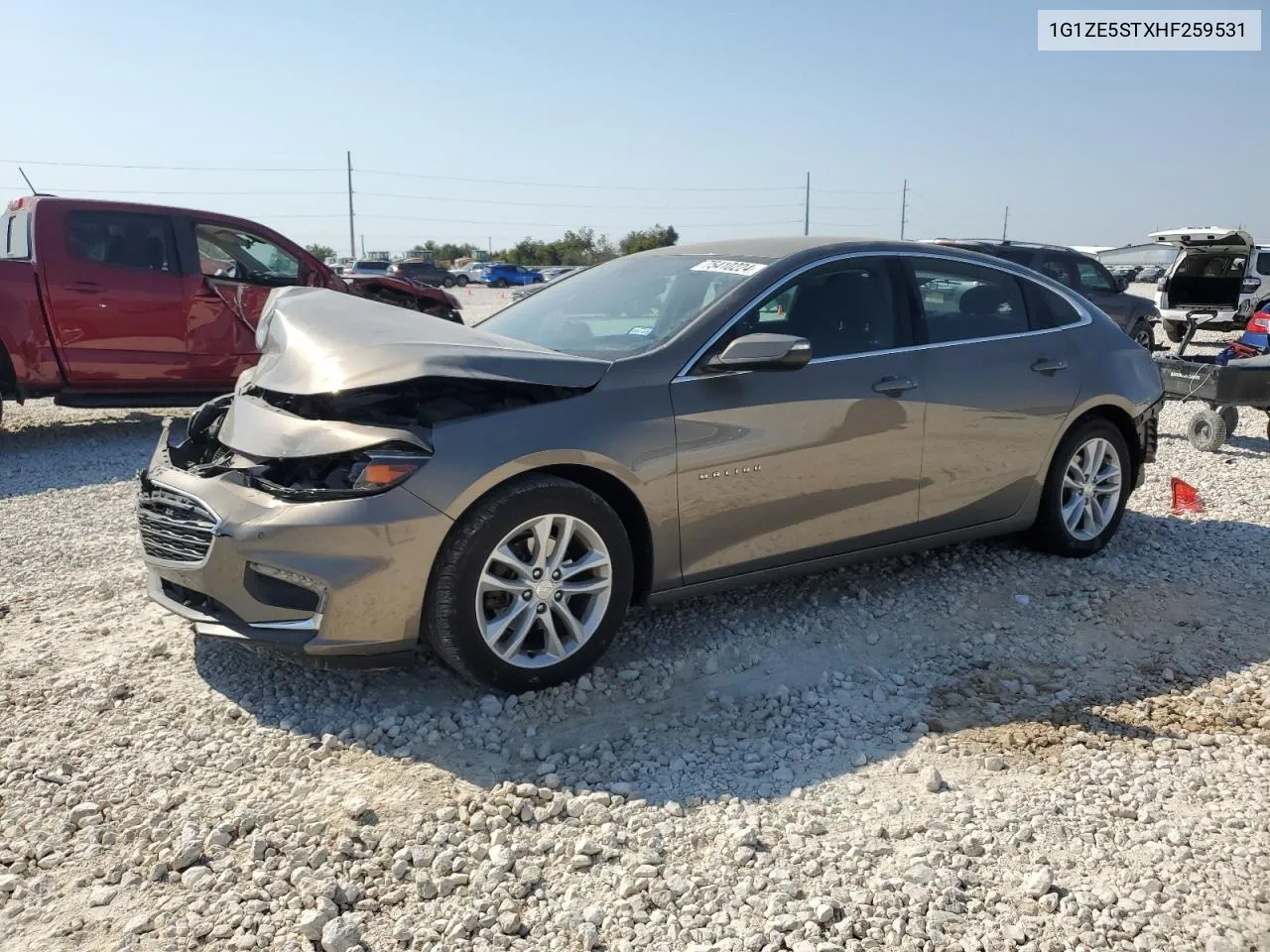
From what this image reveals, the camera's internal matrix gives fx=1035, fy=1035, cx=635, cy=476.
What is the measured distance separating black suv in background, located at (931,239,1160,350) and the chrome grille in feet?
36.7

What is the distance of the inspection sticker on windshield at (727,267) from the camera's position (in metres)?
4.38

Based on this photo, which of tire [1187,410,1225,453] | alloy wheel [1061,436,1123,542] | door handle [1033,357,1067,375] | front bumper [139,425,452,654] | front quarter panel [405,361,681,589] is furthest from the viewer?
tire [1187,410,1225,453]

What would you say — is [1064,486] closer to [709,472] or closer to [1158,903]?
[709,472]

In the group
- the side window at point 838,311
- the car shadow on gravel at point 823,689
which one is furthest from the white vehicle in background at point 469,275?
the car shadow on gravel at point 823,689

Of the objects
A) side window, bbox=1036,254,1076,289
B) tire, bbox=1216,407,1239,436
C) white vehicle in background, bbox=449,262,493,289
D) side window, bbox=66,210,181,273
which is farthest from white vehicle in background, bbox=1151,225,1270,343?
white vehicle in background, bbox=449,262,493,289

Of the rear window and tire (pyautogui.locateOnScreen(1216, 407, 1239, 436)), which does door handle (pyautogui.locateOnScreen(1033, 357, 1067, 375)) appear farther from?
the rear window

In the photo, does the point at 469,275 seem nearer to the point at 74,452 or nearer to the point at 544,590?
the point at 74,452

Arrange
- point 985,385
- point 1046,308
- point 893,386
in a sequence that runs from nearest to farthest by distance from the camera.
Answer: point 893,386 < point 985,385 < point 1046,308

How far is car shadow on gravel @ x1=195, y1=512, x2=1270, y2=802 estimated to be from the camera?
338 centimetres

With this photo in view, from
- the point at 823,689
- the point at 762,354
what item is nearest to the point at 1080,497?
the point at 823,689

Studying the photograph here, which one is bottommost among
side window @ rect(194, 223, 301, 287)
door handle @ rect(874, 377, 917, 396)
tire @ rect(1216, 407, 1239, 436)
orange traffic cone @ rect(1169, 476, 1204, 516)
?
orange traffic cone @ rect(1169, 476, 1204, 516)

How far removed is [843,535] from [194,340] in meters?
6.45

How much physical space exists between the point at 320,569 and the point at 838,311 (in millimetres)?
2459

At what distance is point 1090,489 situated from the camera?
541 cm
